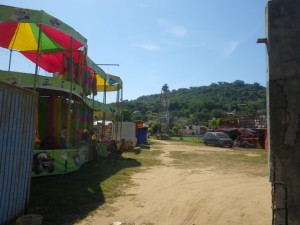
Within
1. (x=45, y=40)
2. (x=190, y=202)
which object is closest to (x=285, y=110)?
(x=190, y=202)

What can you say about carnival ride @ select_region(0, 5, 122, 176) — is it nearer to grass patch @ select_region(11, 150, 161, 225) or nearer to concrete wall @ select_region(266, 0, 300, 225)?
grass patch @ select_region(11, 150, 161, 225)

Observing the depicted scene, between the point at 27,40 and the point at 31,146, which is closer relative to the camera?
the point at 31,146

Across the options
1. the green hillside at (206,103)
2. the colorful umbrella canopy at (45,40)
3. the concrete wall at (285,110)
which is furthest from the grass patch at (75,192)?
the green hillside at (206,103)

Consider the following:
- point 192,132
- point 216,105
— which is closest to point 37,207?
point 192,132

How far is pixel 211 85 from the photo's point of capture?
180625mm

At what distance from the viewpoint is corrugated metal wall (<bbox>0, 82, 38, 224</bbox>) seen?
672 cm

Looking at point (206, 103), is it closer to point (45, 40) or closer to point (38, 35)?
point (45, 40)

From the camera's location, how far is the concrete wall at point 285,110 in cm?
523

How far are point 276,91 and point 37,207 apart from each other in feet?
19.5

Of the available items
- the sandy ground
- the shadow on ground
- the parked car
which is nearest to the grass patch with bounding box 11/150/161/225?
the shadow on ground

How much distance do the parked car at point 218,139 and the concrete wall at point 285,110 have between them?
30.5m

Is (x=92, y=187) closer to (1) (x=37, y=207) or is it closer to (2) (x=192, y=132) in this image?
(1) (x=37, y=207)

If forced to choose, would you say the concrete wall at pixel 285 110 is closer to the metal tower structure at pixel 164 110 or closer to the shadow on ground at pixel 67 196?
the shadow on ground at pixel 67 196

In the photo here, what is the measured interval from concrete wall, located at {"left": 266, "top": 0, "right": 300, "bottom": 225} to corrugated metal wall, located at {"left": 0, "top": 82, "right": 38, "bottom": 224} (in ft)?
16.5
